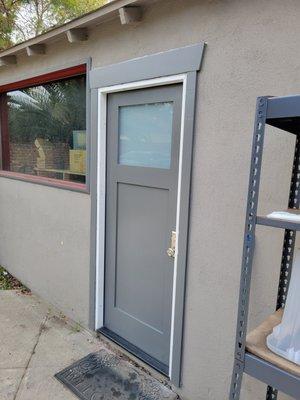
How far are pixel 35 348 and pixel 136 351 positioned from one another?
Result: 967 mm

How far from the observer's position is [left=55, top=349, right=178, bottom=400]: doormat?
2.41 meters

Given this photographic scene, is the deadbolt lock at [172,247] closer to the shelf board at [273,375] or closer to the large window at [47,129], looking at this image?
the shelf board at [273,375]

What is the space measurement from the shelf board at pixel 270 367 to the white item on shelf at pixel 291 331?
26 mm

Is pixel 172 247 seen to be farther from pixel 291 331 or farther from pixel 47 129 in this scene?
pixel 47 129

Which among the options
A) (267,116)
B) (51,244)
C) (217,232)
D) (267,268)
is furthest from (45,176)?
(267,116)

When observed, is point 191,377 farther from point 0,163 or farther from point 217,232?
point 0,163

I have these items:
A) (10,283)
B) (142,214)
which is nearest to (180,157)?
(142,214)

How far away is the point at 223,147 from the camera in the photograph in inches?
78.3

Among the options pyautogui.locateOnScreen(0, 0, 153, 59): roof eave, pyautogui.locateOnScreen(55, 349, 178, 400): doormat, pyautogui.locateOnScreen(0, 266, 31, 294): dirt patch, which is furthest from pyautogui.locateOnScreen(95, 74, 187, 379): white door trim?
pyautogui.locateOnScreen(0, 266, 31, 294): dirt patch

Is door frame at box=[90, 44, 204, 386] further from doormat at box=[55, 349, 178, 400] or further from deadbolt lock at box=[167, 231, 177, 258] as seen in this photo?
doormat at box=[55, 349, 178, 400]

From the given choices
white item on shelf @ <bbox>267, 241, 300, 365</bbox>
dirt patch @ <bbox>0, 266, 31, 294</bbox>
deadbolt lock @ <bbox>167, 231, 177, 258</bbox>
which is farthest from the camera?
dirt patch @ <bbox>0, 266, 31, 294</bbox>

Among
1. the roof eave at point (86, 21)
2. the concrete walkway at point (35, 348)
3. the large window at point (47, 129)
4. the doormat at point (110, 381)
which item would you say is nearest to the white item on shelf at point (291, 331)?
the doormat at point (110, 381)

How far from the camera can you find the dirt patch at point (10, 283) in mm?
4254

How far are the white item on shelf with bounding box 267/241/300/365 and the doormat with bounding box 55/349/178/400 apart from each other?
149 centimetres
